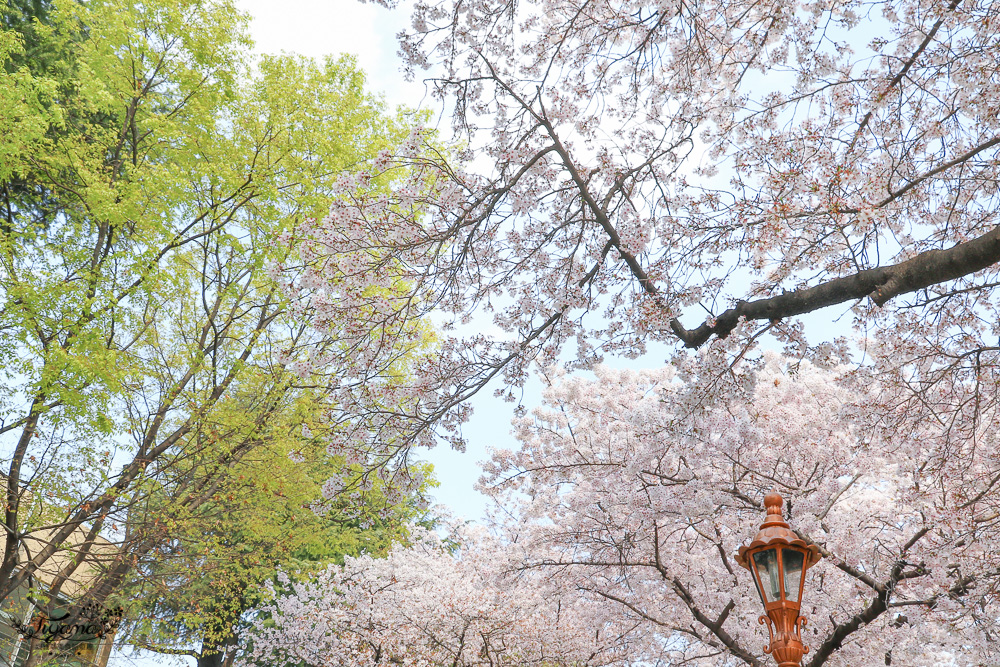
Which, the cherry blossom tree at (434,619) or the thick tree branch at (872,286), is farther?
the cherry blossom tree at (434,619)

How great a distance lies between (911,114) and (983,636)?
448 cm

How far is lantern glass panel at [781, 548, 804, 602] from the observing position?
16.8 feet

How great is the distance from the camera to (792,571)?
5.14 m

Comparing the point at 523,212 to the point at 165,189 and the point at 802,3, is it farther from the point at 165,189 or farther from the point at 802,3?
the point at 165,189

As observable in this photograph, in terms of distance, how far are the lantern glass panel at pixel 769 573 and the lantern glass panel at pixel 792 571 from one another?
6 cm

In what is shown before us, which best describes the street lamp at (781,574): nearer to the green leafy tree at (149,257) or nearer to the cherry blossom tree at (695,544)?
the cherry blossom tree at (695,544)

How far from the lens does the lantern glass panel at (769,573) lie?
5.14 meters

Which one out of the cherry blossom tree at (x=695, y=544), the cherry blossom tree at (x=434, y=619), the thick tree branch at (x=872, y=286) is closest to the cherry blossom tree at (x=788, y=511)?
the cherry blossom tree at (x=695, y=544)

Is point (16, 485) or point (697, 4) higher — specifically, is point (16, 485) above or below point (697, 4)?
below

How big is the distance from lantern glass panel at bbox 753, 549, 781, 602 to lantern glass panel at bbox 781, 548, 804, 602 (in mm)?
61

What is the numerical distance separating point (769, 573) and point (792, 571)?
0.16m

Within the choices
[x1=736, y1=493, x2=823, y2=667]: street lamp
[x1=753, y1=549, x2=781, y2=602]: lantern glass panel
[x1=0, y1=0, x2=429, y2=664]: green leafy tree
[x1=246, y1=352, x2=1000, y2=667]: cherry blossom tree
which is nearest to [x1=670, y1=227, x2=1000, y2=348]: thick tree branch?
[x1=246, y1=352, x2=1000, y2=667]: cherry blossom tree

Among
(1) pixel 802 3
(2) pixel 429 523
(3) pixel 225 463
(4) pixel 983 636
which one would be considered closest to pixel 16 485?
(3) pixel 225 463

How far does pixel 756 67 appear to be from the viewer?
5.64m
